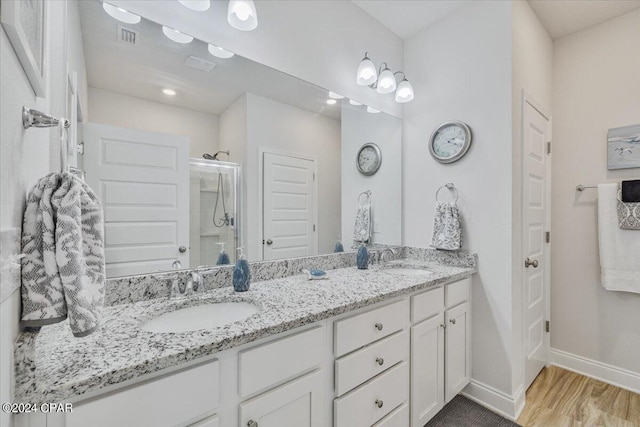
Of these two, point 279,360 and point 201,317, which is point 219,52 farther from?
point 279,360

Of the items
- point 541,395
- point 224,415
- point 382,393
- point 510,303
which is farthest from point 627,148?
point 224,415

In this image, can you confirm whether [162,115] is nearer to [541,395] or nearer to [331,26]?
[331,26]

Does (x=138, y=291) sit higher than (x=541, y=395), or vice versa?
(x=138, y=291)

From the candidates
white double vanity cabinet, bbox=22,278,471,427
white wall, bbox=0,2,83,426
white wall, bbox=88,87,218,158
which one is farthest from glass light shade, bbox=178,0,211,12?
white double vanity cabinet, bbox=22,278,471,427

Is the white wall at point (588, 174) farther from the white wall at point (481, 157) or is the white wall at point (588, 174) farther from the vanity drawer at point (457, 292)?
the vanity drawer at point (457, 292)

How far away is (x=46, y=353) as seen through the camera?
73 centimetres

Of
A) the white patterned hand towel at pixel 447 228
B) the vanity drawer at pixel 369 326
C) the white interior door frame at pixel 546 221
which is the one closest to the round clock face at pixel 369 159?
the white patterned hand towel at pixel 447 228

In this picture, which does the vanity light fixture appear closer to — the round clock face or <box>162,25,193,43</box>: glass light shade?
the round clock face

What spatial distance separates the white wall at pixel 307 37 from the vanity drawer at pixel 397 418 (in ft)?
6.16

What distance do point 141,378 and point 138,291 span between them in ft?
1.82

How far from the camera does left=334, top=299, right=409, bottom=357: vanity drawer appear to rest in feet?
3.87

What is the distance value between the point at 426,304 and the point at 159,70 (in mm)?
1749

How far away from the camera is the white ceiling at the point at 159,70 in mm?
1209

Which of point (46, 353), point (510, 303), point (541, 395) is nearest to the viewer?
point (46, 353)
